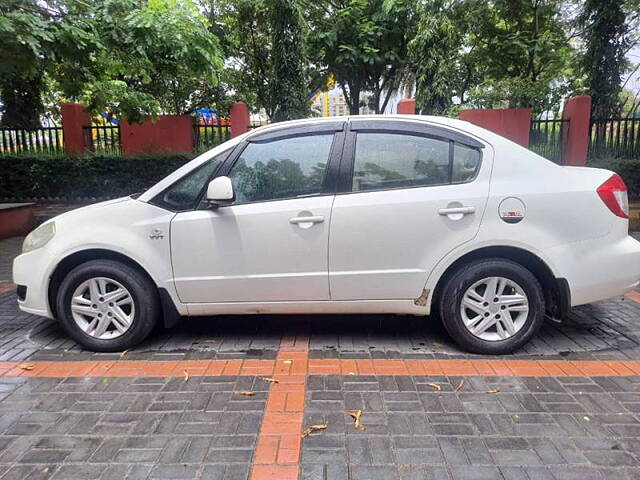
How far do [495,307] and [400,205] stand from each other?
1.04m

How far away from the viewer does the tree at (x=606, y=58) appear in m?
10.6

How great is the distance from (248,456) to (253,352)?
51.9 inches

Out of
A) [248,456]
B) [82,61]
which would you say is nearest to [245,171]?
[248,456]

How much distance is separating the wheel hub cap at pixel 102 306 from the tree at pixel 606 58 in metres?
10.7

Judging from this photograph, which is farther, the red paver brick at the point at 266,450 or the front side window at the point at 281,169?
the front side window at the point at 281,169

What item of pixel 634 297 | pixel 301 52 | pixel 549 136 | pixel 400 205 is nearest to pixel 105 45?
pixel 400 205

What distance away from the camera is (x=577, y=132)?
9.93 meters

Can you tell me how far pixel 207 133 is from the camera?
10.4 meters

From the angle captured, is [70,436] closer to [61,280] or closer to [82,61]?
[61,280]

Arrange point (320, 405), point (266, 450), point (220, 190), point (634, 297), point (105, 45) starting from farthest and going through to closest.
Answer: point (105, 45) → point (634, 297) → point (220, 190) → point (320, 405) → point (266, 450)

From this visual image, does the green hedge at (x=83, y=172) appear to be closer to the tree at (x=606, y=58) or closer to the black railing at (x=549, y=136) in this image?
the black railing at (x=549, y=136)

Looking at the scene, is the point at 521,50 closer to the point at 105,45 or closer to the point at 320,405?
the point at 105,45

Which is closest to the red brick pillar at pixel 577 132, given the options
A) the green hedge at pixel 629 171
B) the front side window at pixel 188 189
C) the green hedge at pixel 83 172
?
the green hedge at pixel 629 171

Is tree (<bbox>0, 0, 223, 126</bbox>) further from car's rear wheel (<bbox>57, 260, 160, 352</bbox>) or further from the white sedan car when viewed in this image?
car's rear wheel (<bbox>57, 260, 160, 352</bbox>)
